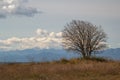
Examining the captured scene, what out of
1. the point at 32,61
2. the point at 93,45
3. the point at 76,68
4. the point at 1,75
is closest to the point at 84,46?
the point at 93,45

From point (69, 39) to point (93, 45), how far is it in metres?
5.88

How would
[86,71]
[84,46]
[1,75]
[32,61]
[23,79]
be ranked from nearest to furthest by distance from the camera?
[23,79]
[1,75]
[86,71]
[32,61]
[84,46]

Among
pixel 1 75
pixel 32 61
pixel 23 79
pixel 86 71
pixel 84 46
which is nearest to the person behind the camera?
pixel 23 79

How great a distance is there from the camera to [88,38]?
91.8 m

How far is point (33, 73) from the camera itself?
3203cm

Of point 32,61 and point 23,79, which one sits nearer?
point 23,79

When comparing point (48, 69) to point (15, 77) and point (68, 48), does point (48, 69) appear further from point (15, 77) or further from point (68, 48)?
point (68, 48)

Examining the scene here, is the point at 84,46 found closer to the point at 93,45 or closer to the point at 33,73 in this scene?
the point at 93,45

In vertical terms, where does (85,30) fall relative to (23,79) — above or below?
above

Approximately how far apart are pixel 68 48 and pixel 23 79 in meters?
62.9

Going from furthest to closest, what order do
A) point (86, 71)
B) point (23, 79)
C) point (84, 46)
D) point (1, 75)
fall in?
1. point (84, 46)
2. point (86, 71)
3. point (1, 75)
4. point (23, 79)

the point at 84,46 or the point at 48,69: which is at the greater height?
the point at 84,46

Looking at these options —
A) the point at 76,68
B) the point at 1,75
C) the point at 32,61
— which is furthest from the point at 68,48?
the point at 1,75

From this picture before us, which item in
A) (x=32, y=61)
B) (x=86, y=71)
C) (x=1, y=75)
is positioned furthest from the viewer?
(x=32, y=61)
